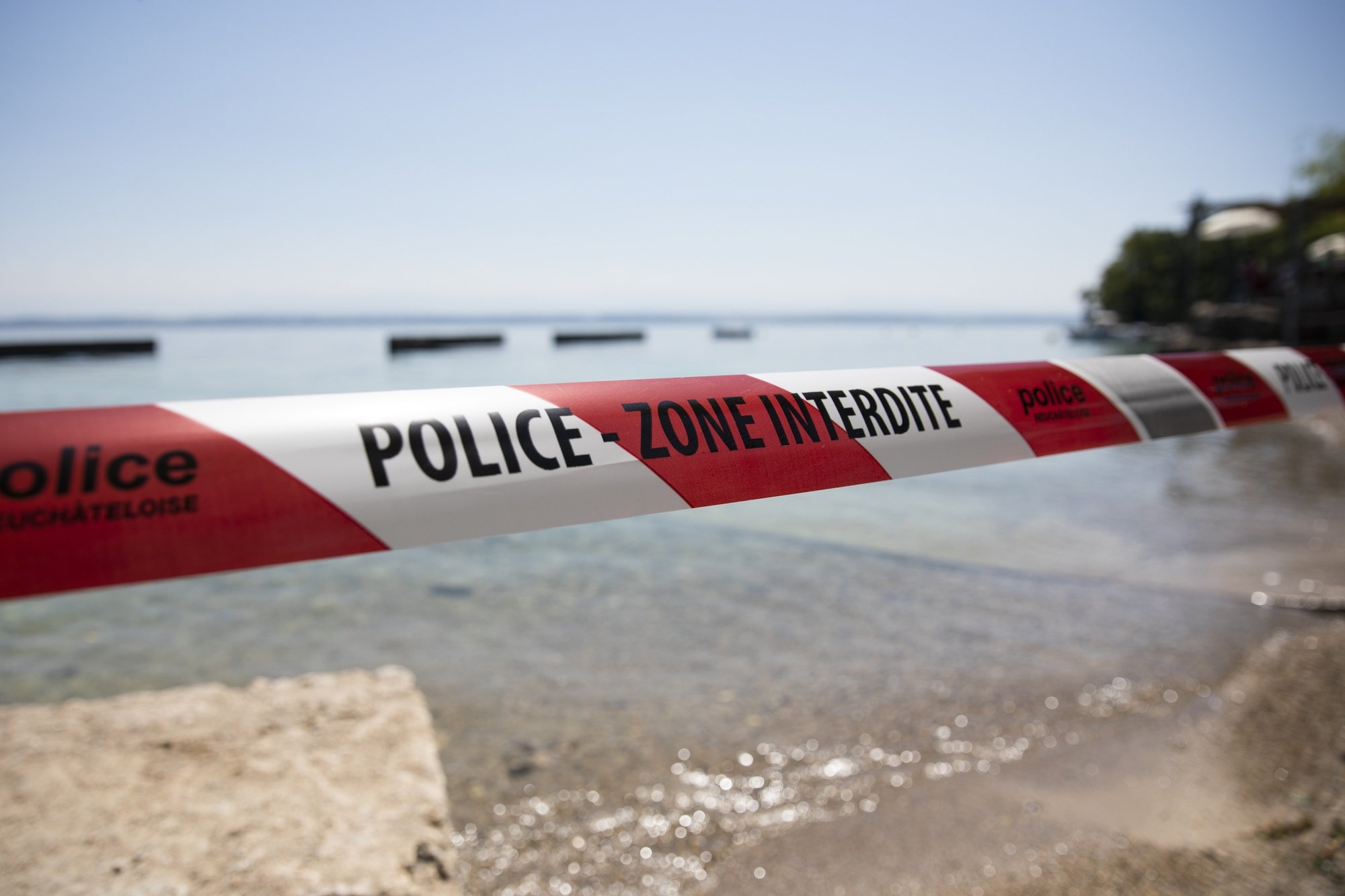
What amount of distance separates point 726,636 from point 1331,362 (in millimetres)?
4399

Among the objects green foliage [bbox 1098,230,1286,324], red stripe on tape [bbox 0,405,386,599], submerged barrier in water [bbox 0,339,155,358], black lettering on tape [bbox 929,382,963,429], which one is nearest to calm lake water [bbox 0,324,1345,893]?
red stripe on tape [bbox 0,405,386,599]

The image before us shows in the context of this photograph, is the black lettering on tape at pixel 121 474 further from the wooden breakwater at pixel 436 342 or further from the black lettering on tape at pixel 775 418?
the wooden breakwater at pixel 436 342

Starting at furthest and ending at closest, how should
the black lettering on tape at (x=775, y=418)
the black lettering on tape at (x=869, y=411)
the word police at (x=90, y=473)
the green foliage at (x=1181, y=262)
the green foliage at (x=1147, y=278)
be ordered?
the green foliage at (x=1147, y=278) → the green foliage at (x=1181, y=262) → the black lettering on tape at (x=869, y=411) → the black lettering on tape at (x=775, y=418) → the word police at (x=90, y=473)

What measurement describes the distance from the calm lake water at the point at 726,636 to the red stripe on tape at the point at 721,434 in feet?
5.00

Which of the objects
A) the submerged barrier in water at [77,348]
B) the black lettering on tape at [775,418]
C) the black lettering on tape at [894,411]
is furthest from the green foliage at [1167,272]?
the submerged barrier in water at [77,348]

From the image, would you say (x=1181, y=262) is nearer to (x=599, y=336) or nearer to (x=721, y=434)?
(x=599, y=336)

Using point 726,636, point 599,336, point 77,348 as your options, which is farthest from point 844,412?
point 599,336

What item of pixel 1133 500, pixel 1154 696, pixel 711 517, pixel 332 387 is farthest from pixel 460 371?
pixel 1154 696

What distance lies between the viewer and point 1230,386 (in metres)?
2.04

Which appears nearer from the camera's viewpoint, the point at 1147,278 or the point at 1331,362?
the point at 1331,362

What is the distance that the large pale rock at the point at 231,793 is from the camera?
232 cm

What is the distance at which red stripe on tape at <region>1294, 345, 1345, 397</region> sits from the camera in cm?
228

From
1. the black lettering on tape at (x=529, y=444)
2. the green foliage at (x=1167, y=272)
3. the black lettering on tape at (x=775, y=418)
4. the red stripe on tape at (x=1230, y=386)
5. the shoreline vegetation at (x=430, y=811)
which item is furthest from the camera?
the green foliage at (x=1167, y=272)

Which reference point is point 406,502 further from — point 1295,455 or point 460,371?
point 460,371
